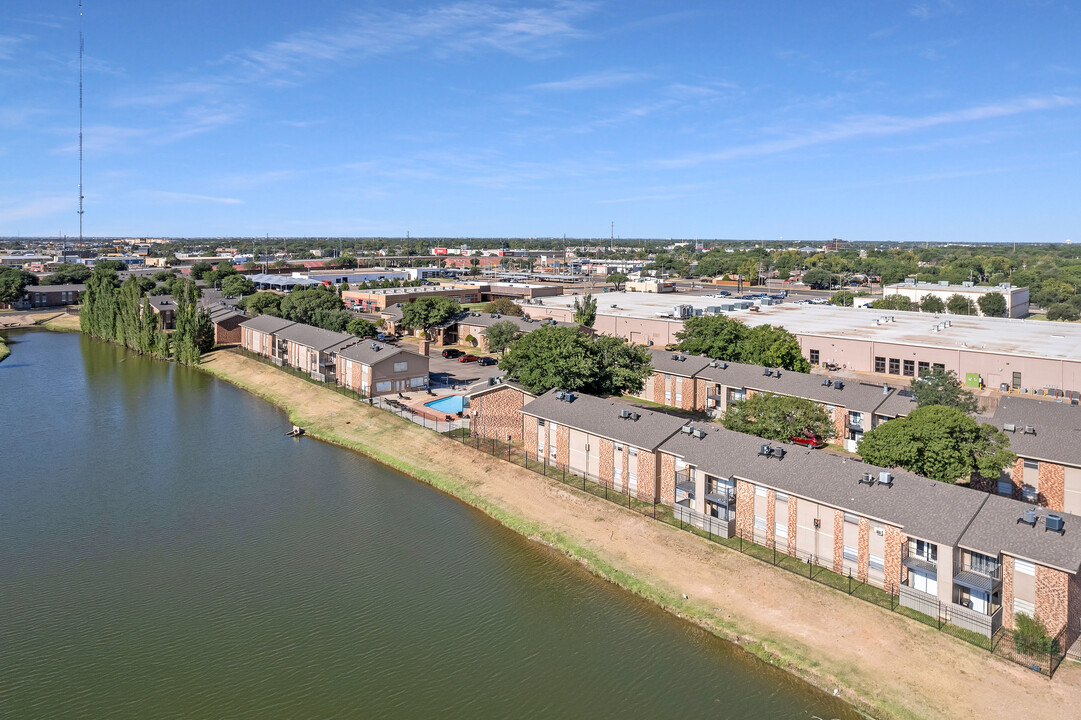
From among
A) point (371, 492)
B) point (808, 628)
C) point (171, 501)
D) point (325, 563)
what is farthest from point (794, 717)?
point (171, 501)

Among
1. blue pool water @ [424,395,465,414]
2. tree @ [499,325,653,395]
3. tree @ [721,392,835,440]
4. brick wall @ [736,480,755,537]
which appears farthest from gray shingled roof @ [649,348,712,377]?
brick wall @ [736,480,755,537]

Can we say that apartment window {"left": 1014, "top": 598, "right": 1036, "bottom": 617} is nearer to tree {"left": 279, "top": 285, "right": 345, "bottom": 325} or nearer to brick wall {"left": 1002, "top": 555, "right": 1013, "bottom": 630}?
brick wall {"left": 1002, "top": 555, "right": 1013, "bottom": 630}

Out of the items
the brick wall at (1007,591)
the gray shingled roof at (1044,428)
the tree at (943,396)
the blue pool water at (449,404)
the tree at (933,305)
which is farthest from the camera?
the tree at (933,305)

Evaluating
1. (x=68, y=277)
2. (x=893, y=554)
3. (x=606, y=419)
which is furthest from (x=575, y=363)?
(x=68, y=277)

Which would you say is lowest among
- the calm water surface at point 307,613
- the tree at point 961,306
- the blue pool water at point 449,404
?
the calm water surface at point 307,613

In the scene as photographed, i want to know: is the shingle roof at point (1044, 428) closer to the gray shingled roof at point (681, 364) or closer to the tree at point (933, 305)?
the gray shingled roof at point (681, 364)

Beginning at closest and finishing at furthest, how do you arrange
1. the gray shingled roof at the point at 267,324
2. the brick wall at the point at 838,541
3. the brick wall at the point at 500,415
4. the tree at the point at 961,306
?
the brick wall at the point at 838,541 → the brick wall at the point at 500,415 → the gray shingled roof at the point at 267,324 → the tree at the point at 961,306

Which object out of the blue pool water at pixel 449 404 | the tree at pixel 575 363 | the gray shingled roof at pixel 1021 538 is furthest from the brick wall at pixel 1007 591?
the blue pool water at pixel 449 404
